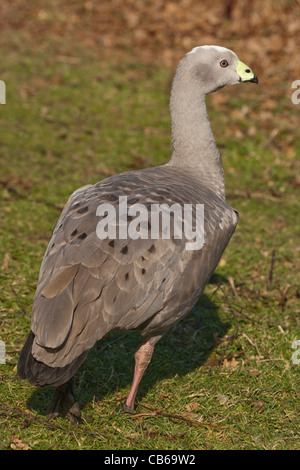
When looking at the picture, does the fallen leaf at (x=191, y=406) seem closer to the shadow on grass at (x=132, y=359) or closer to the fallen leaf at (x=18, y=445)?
the shadow on grass at (x=132, y=359)

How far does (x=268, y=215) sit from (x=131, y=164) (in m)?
2.17

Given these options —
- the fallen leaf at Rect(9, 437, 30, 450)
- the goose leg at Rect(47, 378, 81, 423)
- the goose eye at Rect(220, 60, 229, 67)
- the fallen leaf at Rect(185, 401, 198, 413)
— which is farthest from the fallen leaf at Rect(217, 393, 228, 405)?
the goose eye at Rect(220, 60, 229, 67)

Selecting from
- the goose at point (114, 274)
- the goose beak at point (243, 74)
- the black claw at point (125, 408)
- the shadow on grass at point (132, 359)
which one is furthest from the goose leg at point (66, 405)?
the goose beak at point (243, 74)

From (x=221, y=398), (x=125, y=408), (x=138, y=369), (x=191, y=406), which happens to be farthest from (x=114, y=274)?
(x=221, y=398)

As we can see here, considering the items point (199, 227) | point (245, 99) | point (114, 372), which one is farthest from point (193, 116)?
point (245, 99)

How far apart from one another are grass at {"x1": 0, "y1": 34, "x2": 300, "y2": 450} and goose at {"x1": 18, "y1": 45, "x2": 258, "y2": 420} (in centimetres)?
36

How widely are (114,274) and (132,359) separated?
168cm

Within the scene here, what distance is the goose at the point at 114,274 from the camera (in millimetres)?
4266

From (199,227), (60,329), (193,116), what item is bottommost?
(60,329)

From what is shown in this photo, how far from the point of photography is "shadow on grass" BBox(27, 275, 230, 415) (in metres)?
5.39

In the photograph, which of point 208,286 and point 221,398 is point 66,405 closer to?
point 221,398

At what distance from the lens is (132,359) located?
19.5ft

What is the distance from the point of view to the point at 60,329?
421cm
